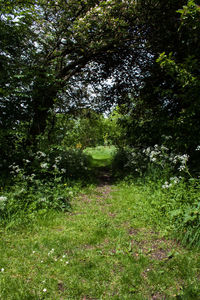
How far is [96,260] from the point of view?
264 cm

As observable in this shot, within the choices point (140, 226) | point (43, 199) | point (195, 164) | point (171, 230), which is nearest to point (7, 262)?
point (43, 199)

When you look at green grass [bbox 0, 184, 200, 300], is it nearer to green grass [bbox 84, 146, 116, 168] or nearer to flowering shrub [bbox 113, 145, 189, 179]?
flowering shrub [bbox 113, 145, 189, 179]

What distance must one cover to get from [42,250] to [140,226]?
1.77 meters

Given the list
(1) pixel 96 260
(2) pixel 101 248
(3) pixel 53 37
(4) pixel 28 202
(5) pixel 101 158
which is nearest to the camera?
(1) pixel 96 260

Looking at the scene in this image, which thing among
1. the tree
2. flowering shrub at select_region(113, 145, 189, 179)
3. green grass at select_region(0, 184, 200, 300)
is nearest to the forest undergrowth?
green grass at select_region(0, 184, 200, 300)

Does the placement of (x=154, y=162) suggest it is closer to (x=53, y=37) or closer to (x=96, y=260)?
(x=96, y=260)

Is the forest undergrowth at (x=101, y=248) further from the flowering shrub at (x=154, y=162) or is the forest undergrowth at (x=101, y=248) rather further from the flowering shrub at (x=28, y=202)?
the flowering shrub at (x=154, y=162)

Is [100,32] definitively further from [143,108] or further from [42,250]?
[42,250]

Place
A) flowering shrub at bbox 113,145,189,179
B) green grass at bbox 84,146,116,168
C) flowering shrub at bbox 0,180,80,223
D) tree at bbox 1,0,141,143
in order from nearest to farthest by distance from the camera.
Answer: flowering shrub at bbox 0,180,80,223, flowering shrub at bbox 113,145,189,179, tree at bbox 1,0,141,143, green grass at bbox 84,146,116,168

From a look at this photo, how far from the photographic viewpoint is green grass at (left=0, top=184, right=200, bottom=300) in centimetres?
212

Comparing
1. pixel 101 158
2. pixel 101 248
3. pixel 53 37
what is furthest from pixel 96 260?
pixel 101 158

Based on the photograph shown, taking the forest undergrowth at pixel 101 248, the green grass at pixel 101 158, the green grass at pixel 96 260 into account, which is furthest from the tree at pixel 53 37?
the green grass at pixel 101 158

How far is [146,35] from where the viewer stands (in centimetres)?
654

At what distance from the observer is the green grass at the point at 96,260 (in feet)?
6.97
